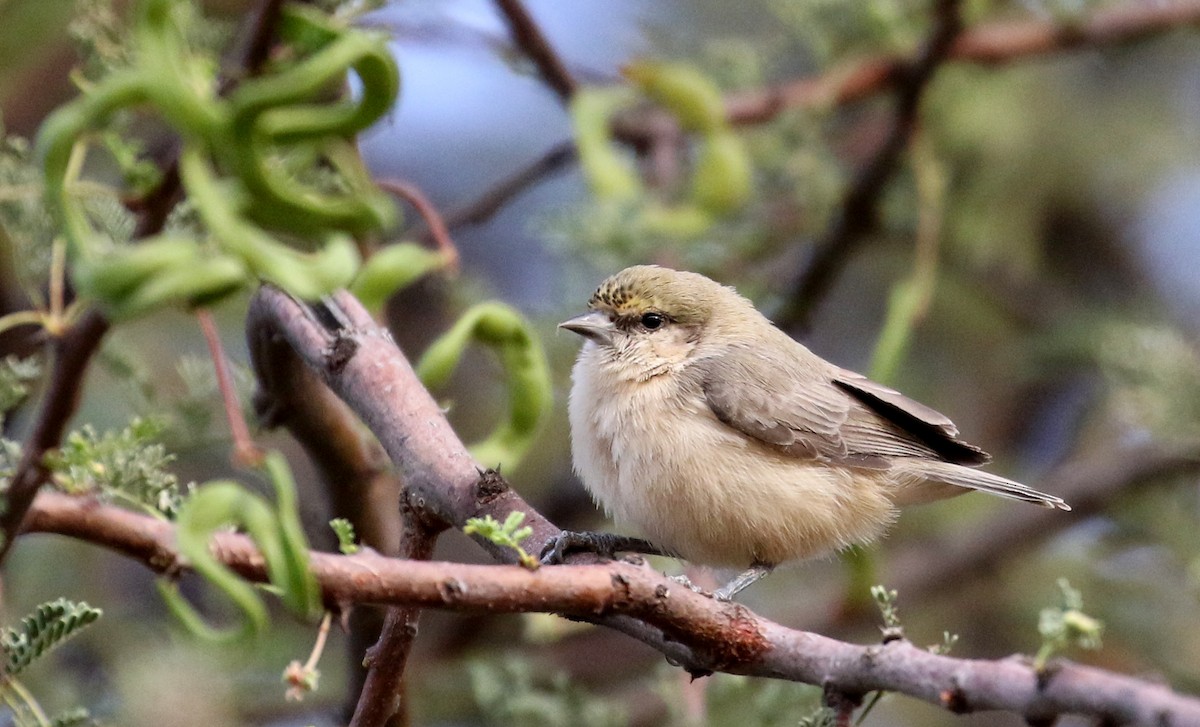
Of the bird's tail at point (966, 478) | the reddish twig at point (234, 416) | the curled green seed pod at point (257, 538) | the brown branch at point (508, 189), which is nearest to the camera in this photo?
the curled green seed pod at point (257, 538)

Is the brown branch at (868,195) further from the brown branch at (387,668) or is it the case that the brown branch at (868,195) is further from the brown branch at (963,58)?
the brown branch at (387,668)

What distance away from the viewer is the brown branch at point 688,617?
4.42ft

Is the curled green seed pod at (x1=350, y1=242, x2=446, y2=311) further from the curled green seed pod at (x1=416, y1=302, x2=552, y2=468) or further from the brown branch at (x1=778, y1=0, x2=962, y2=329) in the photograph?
the brown branch at (x1=778, y1=0, x2=962, y2=329)

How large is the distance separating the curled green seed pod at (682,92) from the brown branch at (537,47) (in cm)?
28

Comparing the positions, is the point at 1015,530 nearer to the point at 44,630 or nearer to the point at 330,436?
the point at 330,436

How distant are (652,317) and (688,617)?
75.1 inches

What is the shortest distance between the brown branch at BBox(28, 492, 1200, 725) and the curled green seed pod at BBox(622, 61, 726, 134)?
2.56 meters

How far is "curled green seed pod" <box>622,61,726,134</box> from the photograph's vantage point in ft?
13.3

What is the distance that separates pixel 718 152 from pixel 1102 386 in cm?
261

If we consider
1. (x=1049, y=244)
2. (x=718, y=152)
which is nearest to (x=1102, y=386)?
(x=1049, y=244)

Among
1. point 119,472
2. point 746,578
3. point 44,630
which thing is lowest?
point 44,630

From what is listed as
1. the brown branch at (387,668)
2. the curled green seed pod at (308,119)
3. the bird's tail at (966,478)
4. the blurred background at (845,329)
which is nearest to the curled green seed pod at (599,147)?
the blurred background at (845,329)

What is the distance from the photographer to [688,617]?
1.70m

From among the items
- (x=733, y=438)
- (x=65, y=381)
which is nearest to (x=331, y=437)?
(x=65, y=381)
